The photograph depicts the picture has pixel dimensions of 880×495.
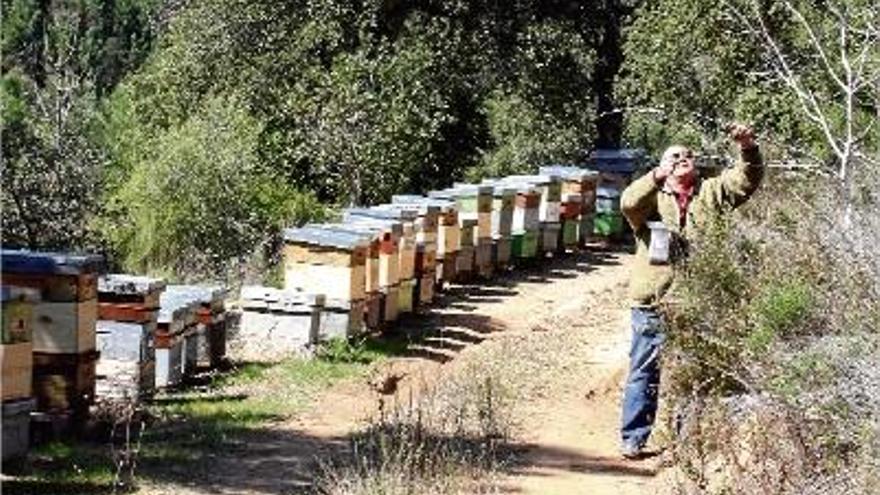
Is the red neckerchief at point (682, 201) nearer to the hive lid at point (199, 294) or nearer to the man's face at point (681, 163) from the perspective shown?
the man's face at point (681, 163)

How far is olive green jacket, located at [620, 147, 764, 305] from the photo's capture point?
25.6ft

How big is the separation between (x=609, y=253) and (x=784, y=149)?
25.8ft

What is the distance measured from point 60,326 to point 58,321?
0.04 meters

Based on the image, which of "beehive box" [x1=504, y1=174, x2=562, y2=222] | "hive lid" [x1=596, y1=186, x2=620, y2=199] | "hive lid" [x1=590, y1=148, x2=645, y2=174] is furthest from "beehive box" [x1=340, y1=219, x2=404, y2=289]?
"hive lid" [x1=590, y1=148, x2=645, y2=174]

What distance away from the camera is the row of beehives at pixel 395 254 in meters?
12.1

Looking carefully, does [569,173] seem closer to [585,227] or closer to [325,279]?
[585,227]

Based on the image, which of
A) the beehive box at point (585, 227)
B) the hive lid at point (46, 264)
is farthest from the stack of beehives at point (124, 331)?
the beehive box at point (585, 227)

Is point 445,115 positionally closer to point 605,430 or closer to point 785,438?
point 605,430

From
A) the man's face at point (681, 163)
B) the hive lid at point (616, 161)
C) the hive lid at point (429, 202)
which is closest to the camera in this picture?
the man's face at point (681, 163)

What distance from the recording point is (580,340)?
1274cm

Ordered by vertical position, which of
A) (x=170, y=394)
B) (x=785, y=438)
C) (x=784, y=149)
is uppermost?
(x=784, y=149)

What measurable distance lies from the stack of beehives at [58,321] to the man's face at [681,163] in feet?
11.7

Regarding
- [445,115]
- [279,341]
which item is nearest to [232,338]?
[279,341]

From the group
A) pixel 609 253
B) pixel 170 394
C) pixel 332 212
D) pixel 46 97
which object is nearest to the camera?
pixel 170 394
